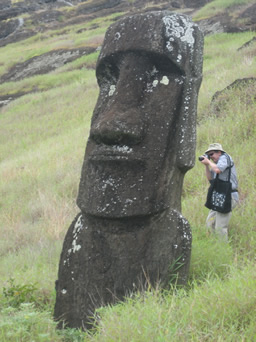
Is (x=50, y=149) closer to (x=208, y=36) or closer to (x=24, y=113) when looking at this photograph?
(x=24, y=113)

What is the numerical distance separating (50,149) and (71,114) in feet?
14.1

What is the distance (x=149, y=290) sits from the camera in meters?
3.18

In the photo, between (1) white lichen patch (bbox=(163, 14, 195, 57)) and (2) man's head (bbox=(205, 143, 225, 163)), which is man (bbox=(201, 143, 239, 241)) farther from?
(1) white lichen patch (bbox=(163, 14, 195, 57))

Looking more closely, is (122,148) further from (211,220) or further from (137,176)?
(211,220)

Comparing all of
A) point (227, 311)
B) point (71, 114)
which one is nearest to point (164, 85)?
point (227, 311)

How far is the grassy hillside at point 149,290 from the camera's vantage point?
99.1 inches

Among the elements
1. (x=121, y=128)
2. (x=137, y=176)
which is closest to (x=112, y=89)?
(x=121, y=128)

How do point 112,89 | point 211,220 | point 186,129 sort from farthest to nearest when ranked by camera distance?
point 211,220 → point 112,89 → point 186,129

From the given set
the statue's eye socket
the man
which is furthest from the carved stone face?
the man

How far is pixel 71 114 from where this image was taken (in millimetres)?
14438

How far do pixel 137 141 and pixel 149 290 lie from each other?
102 centimetres

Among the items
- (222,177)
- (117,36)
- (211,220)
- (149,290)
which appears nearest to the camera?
(149,290)

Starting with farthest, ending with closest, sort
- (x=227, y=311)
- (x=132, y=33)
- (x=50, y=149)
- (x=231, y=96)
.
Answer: (x=50, y=149) < (x=231, y=96) < (x=132, y=33) < (x=227, y=311)

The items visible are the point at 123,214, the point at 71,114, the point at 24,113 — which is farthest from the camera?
the point at 24,113
